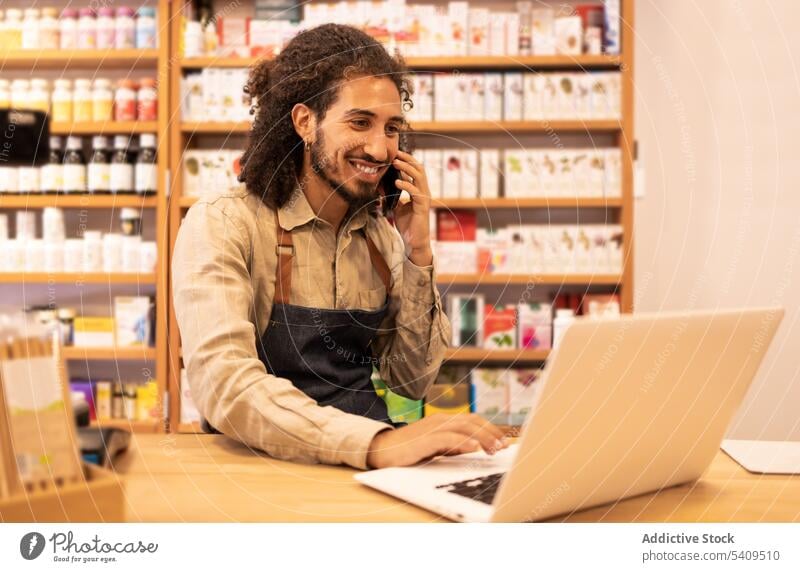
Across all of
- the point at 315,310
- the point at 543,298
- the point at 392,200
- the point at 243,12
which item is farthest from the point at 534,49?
the point at 315,310

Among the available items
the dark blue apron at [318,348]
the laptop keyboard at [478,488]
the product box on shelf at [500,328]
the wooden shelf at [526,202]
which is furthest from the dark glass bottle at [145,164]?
the laptop keyboard at [478,488]

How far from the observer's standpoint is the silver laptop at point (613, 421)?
2.65 ft

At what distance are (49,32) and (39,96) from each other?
0.88 feet

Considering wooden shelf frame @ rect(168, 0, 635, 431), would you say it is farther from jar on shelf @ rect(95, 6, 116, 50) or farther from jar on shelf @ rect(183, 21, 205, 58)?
jar on shelf @ rect(95, 6, 116, 50)

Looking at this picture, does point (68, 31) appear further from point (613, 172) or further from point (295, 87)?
point (613, 172)

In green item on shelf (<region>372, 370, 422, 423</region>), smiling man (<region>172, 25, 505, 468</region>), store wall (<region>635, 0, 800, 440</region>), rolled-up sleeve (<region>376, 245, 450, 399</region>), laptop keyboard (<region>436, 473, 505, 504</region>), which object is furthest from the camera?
green item on shelf (<region>372, 370, 422, 423</region>)

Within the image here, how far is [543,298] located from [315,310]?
192 cm

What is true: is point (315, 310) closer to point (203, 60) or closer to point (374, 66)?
point (374, 66)

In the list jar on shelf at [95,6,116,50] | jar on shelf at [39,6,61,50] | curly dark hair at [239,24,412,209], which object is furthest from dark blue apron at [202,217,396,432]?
jar on shelf at [39,6,61,50]

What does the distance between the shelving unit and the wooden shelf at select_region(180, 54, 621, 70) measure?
0.64ft

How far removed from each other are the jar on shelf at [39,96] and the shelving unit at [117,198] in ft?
0.32

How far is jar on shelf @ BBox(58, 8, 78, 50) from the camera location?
306 centimetres

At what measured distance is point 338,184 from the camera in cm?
160
